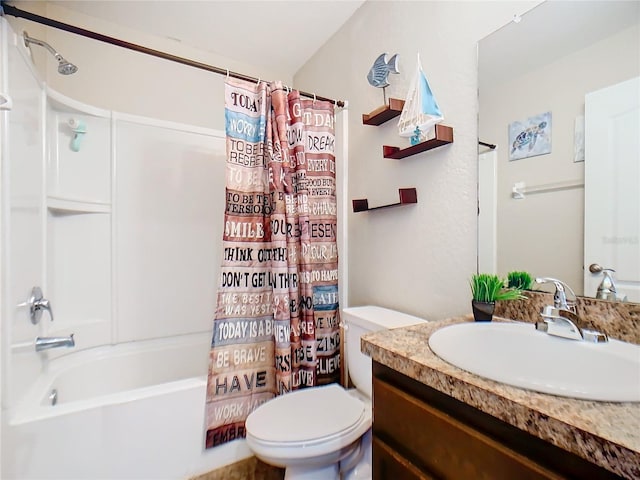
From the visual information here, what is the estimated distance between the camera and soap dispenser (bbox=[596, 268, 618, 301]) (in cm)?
79

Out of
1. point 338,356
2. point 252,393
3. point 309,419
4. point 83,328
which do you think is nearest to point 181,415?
point 252,393

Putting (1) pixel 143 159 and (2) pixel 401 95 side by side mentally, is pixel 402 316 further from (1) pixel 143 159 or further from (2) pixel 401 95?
(1) pixel 143 159

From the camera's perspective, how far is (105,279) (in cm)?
186

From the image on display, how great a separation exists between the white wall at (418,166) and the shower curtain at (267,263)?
29 centimetres

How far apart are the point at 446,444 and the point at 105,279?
6.61ft

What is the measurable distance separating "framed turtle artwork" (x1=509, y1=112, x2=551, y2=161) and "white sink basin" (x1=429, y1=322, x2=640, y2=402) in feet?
1.79

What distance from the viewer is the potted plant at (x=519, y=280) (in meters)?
0.98

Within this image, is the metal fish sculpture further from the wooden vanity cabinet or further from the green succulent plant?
the wooden vanity cabinet

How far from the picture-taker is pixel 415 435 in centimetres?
63

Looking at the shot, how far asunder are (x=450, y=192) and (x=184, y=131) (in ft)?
5.87

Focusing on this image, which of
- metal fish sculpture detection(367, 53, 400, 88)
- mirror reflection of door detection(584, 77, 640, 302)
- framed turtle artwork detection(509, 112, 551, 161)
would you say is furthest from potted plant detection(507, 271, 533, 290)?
metal fish sculpture detection(367, 53, 400, 88)

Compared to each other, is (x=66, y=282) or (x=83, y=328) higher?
(x=66, y=282)

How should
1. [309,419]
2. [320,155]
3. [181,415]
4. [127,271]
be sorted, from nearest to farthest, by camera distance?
[309,419], [181,415], [320,155], [127,271]

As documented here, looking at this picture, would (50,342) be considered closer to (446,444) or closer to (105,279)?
(105,279)
